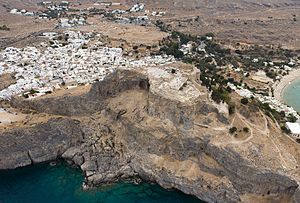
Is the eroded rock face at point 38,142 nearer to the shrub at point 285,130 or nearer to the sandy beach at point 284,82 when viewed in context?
the shrub at point 285,130

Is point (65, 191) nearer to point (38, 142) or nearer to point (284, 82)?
point (38, 142)

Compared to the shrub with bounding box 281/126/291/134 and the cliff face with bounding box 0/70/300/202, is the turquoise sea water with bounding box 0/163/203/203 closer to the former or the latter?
the cliff face with bounding box 0/70/300/202

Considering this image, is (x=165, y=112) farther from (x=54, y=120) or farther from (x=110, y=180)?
(x=54, y=120)

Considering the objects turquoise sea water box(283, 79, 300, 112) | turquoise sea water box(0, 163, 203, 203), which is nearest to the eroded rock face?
turquoise sea water box(0, 163, 203, 203)

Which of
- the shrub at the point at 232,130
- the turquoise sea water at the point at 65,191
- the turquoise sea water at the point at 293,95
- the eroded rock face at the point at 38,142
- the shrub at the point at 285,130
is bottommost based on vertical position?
the turquoise sea water at the point at 293,95

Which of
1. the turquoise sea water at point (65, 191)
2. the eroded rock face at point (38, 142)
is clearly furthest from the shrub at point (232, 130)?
the eroded rock face at point (38, 142)

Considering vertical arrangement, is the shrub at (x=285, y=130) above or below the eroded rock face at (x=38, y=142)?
above
